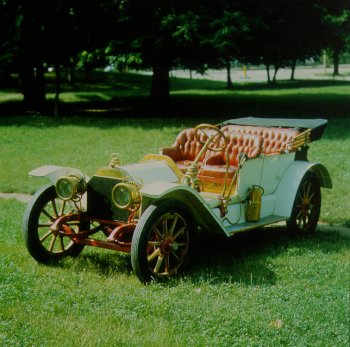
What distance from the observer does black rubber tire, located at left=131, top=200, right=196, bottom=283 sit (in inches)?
228

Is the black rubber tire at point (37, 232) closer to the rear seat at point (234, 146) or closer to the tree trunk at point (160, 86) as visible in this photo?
the rear seat at point (234, 146)

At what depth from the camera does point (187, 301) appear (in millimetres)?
5496

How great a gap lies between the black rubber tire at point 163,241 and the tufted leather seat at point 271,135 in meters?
2.10

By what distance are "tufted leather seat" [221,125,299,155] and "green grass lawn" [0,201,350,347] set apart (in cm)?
150

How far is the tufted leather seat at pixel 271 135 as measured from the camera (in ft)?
27.0

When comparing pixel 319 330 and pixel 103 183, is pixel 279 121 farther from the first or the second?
pixel 319 330

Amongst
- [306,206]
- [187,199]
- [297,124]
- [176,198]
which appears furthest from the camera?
[297,124]

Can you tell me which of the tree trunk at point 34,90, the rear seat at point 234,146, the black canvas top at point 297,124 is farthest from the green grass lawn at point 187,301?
the tree trunk at point 34,90

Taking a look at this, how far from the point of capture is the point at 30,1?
19.1 m

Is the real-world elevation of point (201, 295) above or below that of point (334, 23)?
below

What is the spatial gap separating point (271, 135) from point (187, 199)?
2.52 meters

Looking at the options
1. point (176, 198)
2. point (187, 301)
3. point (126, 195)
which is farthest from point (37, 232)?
point (187, 301)

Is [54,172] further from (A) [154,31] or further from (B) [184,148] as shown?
(A) [154,31]

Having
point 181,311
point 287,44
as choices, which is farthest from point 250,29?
point 181,311
